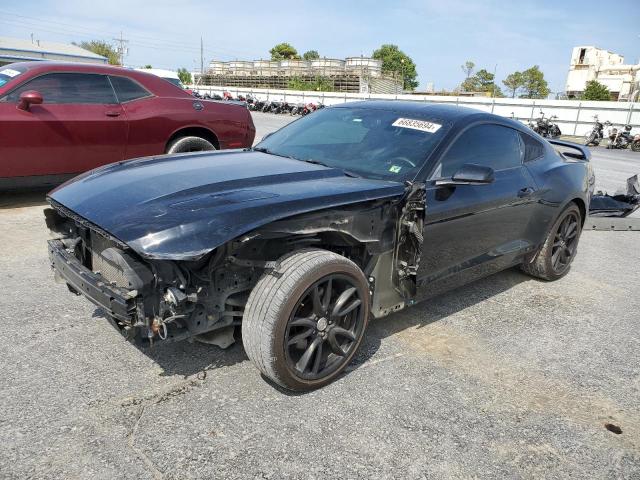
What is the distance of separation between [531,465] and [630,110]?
2599cm

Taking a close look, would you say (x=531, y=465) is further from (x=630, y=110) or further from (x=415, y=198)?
(x=630, y=110)

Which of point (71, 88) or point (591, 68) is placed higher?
point (591, 68)

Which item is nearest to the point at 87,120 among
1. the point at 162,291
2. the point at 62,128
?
the point at 62,128

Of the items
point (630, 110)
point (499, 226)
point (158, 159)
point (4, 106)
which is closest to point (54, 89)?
point (4, 106)

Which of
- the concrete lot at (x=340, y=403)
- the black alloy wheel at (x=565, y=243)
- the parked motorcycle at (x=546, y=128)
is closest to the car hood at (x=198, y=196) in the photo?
the concrete lot at (x=340, y=403)

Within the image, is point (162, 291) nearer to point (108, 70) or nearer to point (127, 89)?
point (127, 89)

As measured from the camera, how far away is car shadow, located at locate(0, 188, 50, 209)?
6.25 m

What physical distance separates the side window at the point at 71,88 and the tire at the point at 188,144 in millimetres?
880

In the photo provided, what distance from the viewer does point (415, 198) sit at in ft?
10.1

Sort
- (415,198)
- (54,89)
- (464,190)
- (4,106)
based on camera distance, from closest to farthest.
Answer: (415,198)
(464,190)
(4,106)
(54,89)

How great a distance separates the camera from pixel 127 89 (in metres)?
6.43

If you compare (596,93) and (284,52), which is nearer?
(596,93)

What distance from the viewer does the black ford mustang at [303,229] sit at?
2.40 metres

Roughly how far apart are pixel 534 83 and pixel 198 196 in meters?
86.8
